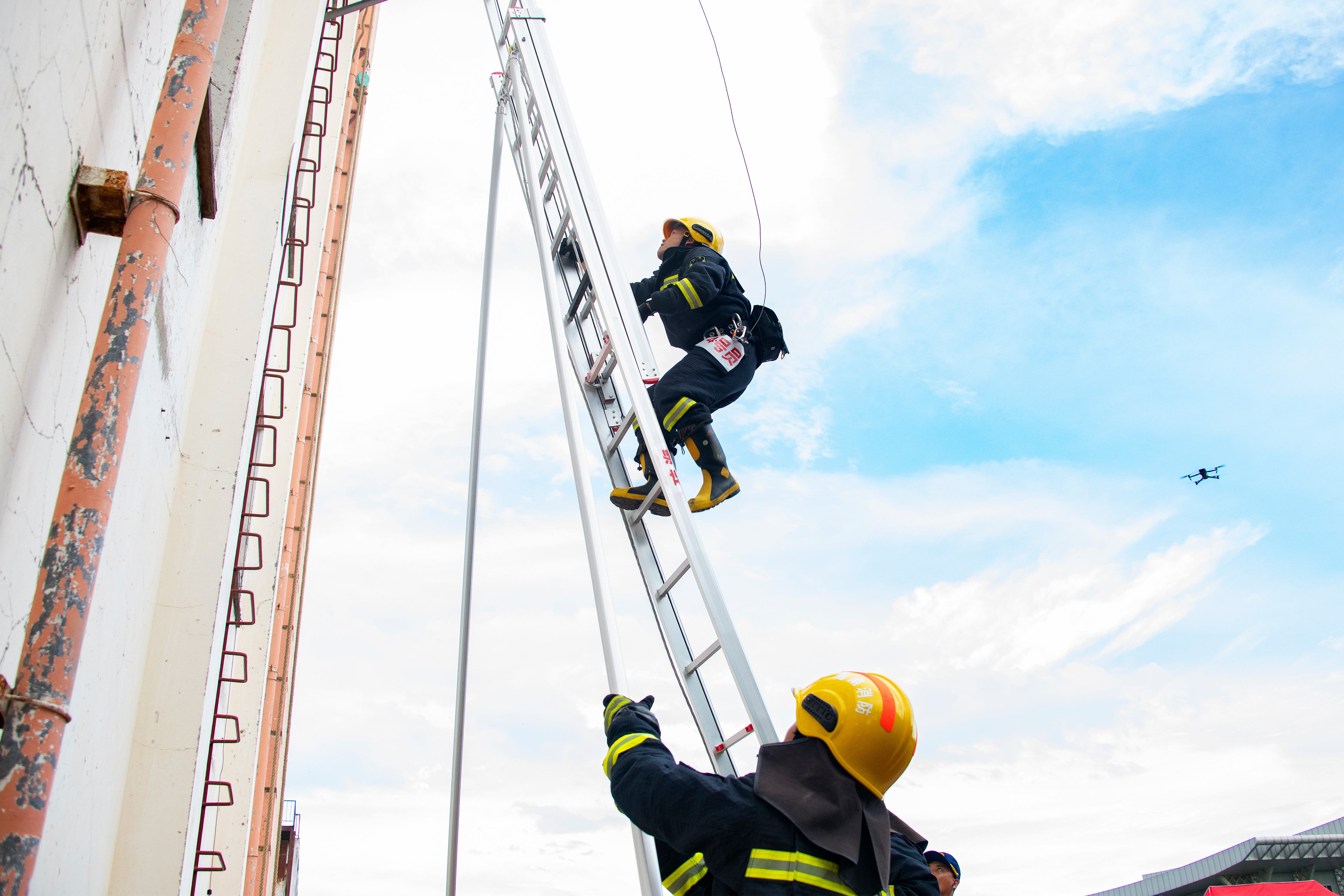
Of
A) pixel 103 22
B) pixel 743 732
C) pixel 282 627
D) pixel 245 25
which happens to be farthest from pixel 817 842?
pixel 282 627

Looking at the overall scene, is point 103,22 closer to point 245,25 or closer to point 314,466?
point 245,25

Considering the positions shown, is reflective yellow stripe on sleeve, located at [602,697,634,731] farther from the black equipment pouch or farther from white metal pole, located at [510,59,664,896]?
the black equipment pouch

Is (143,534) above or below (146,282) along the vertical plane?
above

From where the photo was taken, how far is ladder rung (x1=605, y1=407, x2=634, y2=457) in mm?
4176

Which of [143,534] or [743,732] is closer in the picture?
[143,534]

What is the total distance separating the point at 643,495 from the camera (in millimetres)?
3988

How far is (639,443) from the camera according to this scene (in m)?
4.13

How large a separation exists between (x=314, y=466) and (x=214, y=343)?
28.9 ft

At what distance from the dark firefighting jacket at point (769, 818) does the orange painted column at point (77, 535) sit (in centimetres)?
131

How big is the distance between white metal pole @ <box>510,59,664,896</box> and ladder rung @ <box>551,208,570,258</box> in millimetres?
114

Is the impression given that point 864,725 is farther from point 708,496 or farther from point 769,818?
point 708,496

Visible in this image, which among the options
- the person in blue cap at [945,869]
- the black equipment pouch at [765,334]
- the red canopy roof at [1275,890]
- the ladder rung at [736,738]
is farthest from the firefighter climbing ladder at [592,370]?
the red canopy roof at [1275,890]

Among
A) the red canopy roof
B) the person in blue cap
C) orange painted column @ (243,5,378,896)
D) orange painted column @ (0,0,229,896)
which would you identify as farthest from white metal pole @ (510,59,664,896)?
the red canopy roof

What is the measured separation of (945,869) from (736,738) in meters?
1.95
